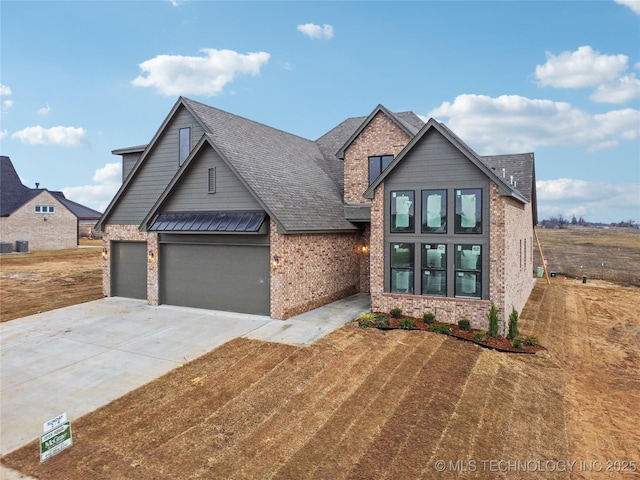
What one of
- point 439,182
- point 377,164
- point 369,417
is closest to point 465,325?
point 439,182

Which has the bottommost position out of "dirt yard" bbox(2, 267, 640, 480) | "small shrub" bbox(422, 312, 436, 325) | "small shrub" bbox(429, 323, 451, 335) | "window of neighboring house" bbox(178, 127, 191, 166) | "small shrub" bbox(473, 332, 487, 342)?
"dirt yard" bbox(2, 267, 640, 480)

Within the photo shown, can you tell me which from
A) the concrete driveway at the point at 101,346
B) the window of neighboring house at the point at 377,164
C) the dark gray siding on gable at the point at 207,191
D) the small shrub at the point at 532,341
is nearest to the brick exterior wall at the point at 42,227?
the concrete driveway at the point at 101,346

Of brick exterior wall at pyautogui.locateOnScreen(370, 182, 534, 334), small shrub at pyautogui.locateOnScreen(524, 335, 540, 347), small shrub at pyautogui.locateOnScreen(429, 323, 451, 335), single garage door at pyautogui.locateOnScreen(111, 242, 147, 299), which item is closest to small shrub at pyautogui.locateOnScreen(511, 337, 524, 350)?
small shrub at pyautogui.locateOnScreen(524, 335, 540, 347)

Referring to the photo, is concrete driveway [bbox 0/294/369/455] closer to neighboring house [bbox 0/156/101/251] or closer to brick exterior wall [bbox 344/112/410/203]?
brick exterior wall [bbox 344/112/410/203]

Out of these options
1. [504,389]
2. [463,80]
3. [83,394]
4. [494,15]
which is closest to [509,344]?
[504,389]

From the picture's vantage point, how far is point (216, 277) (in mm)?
14562

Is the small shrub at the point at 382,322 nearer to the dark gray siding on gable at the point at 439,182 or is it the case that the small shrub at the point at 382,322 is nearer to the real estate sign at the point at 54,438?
the dark gray siding on gable at the point at 439,182

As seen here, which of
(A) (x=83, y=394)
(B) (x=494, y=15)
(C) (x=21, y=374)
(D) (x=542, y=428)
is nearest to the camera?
(D) (x=542, y=428)

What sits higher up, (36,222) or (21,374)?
(36,222)

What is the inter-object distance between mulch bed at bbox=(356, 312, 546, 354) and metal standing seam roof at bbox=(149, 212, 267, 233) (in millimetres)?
5011

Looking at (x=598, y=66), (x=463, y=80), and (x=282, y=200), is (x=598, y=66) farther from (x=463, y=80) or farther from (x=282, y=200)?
(x=282, y=200)

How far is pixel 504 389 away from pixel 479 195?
613 cm

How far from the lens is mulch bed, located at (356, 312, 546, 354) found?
1060cm

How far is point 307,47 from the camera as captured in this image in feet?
87.1
